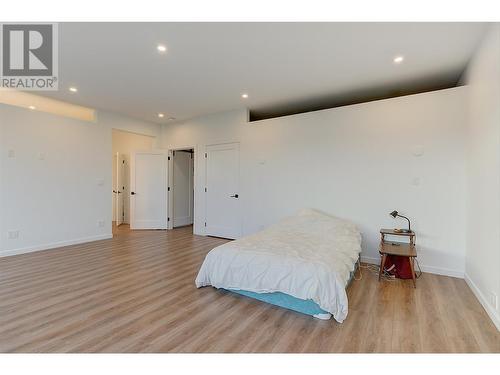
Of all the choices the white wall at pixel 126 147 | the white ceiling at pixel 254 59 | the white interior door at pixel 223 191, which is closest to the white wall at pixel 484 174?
the white ceiling at pixel 254 59

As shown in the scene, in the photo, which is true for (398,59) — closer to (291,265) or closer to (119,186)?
(291,265)

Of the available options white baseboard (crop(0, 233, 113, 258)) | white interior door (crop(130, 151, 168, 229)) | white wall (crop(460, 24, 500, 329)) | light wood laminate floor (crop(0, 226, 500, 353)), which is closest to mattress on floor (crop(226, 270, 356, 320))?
light wood laminate floor (crop(0, 226, 500, 353))

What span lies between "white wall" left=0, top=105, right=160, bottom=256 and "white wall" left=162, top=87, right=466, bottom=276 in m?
2.94

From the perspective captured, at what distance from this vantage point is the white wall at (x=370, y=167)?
11.4 ft

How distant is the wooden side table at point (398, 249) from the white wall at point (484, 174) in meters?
0.61

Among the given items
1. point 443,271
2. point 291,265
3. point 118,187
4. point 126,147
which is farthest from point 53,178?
point 443,271

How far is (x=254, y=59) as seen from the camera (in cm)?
316

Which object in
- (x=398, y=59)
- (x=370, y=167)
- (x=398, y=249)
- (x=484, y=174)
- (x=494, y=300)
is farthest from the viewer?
(x=370, y=167)

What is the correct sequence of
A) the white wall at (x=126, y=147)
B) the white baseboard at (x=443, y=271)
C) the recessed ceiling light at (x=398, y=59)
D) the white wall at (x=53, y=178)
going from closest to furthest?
the recessed ceiling light at (x=398, y=59) < the white baseboard at (x=443, y=271) < the white wall at (x=53, y=178) < the white wall at (x=126, y=147)

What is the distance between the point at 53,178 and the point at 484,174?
6.65 meters

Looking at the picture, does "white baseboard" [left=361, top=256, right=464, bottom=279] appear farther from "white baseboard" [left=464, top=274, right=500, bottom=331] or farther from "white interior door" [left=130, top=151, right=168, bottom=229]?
"white interior door" [left=130, top=151, right=168, bottom=229]

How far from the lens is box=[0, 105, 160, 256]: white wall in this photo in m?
4.21

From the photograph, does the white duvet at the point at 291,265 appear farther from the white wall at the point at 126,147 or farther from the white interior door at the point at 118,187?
the white interior door at the point at 118,187
